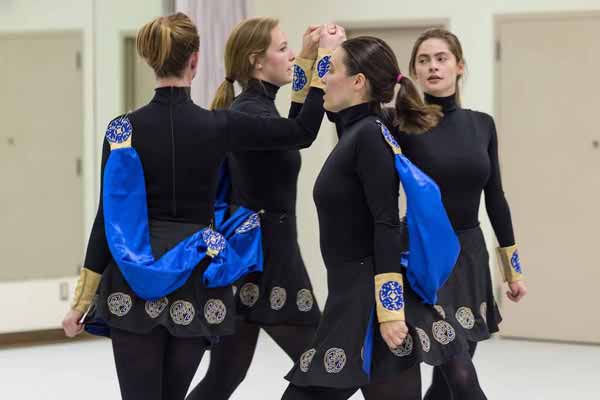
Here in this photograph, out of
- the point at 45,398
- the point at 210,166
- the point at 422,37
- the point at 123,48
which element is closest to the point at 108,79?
the point at 123,48

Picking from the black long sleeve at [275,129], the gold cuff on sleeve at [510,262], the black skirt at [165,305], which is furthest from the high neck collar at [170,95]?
the gold cuff on sleeve at [510,262]

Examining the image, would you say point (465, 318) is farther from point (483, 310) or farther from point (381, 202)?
point (381, 202)

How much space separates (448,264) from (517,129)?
3745 mm

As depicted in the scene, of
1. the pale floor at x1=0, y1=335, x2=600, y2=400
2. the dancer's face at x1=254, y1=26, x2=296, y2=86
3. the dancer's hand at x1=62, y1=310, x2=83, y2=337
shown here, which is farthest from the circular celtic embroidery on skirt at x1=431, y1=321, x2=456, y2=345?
the pale floor at x1=0, y1=335, x2=600, y2=400

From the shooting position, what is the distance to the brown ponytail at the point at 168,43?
2414mm

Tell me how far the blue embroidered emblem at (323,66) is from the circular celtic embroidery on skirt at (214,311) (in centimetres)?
65

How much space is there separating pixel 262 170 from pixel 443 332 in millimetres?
785

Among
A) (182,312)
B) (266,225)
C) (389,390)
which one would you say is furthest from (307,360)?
(266,225)

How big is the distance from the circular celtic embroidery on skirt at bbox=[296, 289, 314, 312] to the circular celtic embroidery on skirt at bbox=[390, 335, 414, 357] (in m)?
0.66

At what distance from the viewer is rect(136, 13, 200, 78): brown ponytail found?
2414 millimetres

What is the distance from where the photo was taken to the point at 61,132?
20.2 feet

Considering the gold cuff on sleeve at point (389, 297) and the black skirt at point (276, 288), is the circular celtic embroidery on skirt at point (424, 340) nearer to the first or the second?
the gold cuff on sleeve at point (389, 297)

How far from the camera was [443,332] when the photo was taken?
2.49m

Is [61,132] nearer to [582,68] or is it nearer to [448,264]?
[582,68]
